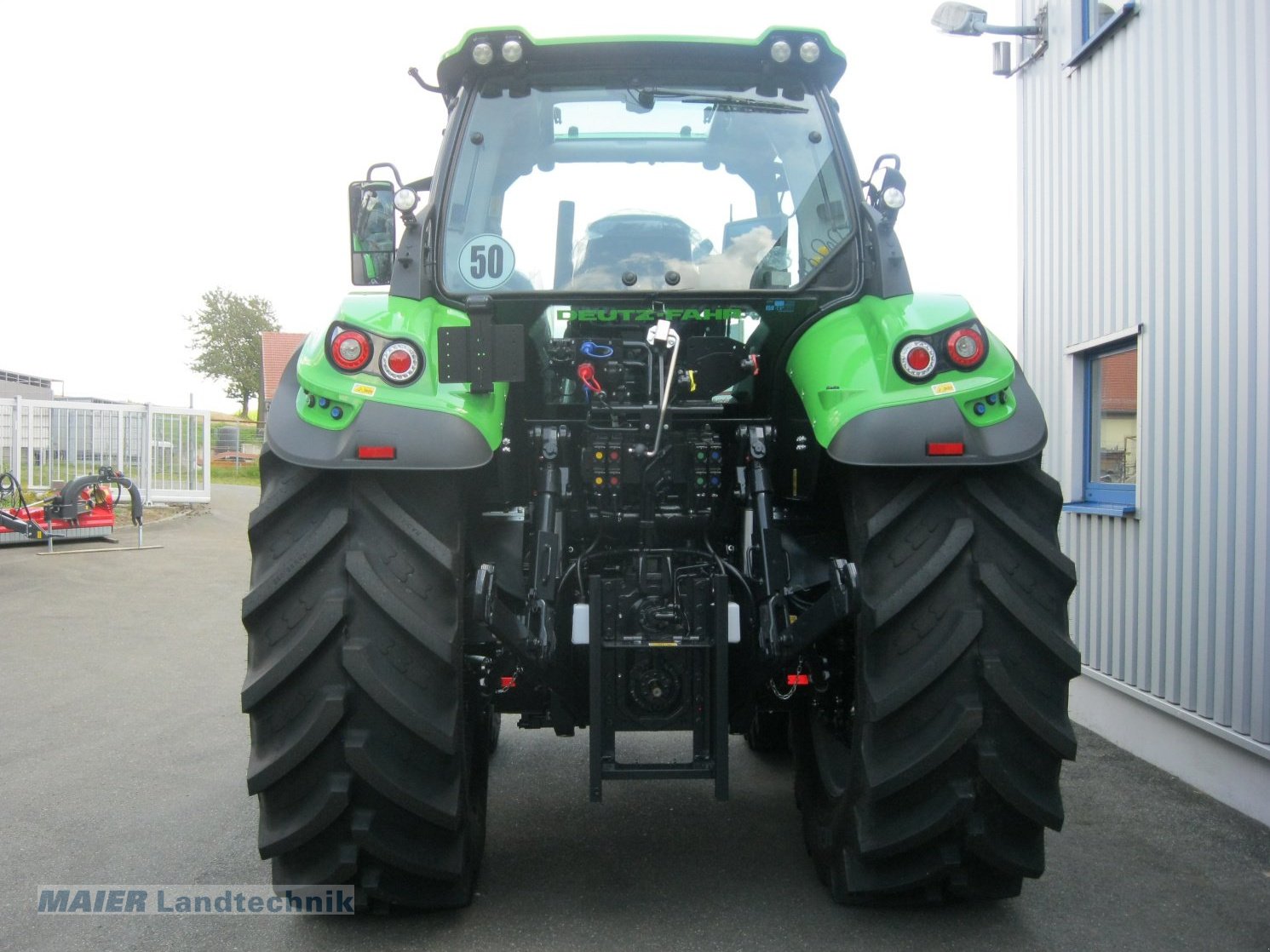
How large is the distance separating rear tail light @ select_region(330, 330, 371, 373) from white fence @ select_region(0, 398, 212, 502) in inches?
611

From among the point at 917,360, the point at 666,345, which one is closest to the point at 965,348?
the point at 917,360

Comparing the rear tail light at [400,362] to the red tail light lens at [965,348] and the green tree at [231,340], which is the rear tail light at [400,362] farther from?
the green tree at [231,340]

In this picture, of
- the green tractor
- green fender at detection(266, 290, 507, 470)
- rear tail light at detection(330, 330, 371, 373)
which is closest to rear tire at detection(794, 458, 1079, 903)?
the green tractor

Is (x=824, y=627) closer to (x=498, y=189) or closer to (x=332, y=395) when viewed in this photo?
(x=332, y=395)

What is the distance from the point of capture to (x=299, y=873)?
2.88 meters

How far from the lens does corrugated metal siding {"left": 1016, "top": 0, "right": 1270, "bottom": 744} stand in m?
4.48

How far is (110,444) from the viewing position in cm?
1845

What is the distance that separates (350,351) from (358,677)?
0.87 metres

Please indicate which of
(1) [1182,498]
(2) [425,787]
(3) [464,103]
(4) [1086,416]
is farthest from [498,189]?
(4) [1086,416]

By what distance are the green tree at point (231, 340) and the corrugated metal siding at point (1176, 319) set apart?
194ft

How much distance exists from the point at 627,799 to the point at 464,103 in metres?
2.82

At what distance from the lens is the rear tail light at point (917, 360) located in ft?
9.41

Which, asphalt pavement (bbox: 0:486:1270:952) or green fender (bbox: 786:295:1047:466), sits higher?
green fender (bbox: 786:295:1047:466)

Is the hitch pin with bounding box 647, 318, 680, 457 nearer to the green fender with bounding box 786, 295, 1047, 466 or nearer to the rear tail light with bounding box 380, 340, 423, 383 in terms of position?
the green fender with bounding box 786, 295, 1047, 466
